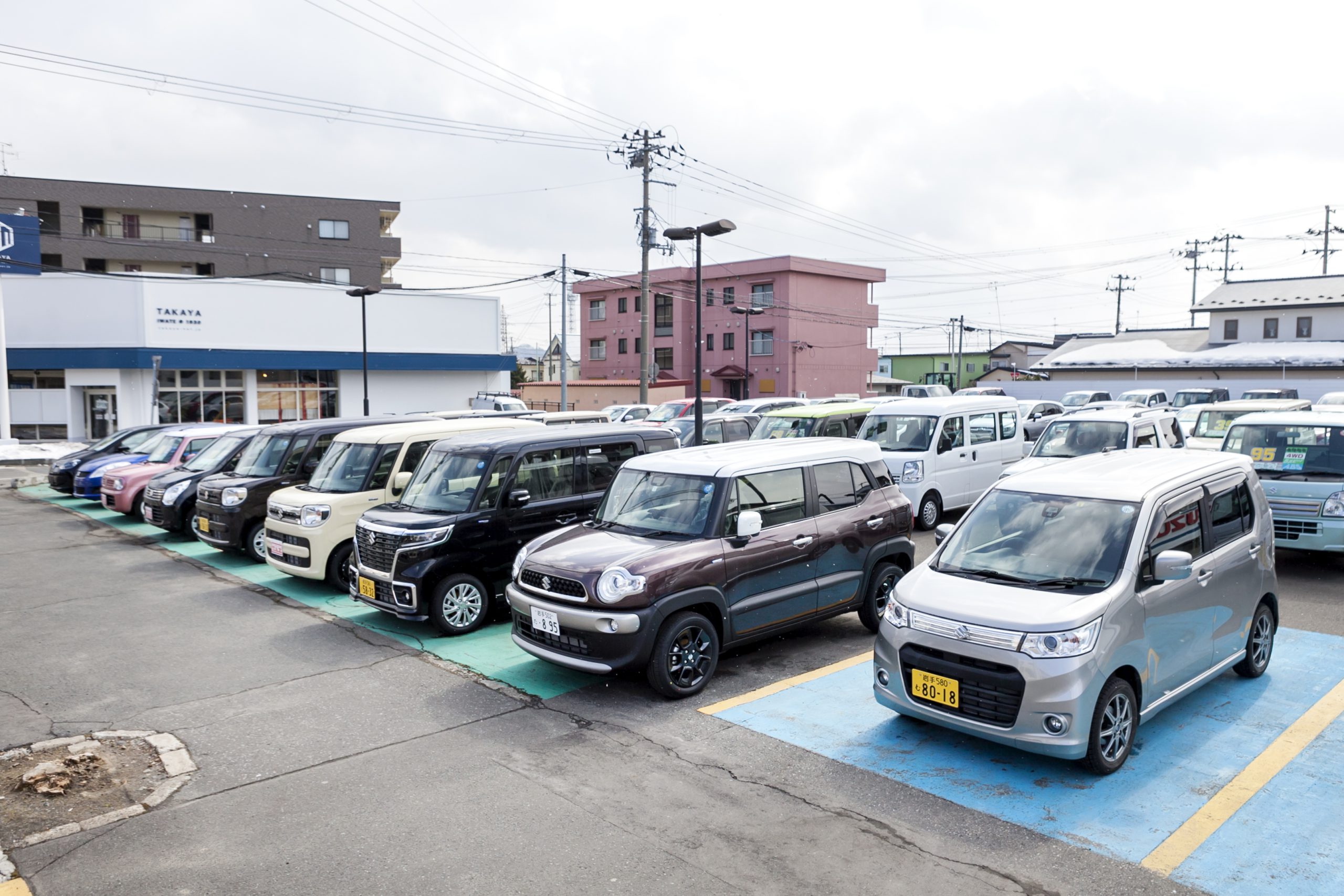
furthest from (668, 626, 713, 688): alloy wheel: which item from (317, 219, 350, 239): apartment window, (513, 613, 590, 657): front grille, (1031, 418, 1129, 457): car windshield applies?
(317, 219, 350, 239): apartment window

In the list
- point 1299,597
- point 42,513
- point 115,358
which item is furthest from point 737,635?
point 115,358

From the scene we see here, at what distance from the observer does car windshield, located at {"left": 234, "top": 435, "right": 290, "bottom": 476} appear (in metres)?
12.8

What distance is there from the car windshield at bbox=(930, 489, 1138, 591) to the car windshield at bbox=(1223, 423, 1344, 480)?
224 inches

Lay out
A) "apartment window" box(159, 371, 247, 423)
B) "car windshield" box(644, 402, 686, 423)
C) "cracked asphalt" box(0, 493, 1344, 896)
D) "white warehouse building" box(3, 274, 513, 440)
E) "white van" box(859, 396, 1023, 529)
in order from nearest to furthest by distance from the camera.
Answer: "cracked asphalt" box(0, 493, 1344, 896), "white van" box(859, 396, 1023, 529), "car windshield" box(644, 402, 686, 423), "white warehouse building" box(3, 274, 513, 440), "apartment window" box(159, 371, 247, 423)

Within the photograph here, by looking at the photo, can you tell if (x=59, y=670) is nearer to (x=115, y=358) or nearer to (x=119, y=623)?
(x=119, y=623)

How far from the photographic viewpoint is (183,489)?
14.4 meters

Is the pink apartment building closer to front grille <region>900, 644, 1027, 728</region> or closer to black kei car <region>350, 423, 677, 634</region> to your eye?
black kei car <region>350, 423, 677, 634</region>

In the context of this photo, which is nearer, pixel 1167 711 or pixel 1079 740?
pixel 1079 740

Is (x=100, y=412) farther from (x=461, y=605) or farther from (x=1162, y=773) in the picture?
(x=1162, y=773)

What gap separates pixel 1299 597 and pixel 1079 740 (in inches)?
252

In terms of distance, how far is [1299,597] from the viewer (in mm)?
9570

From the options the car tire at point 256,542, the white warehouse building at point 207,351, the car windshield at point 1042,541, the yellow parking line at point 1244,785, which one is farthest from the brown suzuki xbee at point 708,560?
the white warehouse building at point 207,351

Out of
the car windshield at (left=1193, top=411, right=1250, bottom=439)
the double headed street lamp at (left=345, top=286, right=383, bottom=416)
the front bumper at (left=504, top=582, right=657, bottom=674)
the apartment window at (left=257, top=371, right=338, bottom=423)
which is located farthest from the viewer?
the apartment window at (left=257, top=371, right=338, bottom=423)

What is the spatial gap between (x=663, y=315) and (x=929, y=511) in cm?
4787
